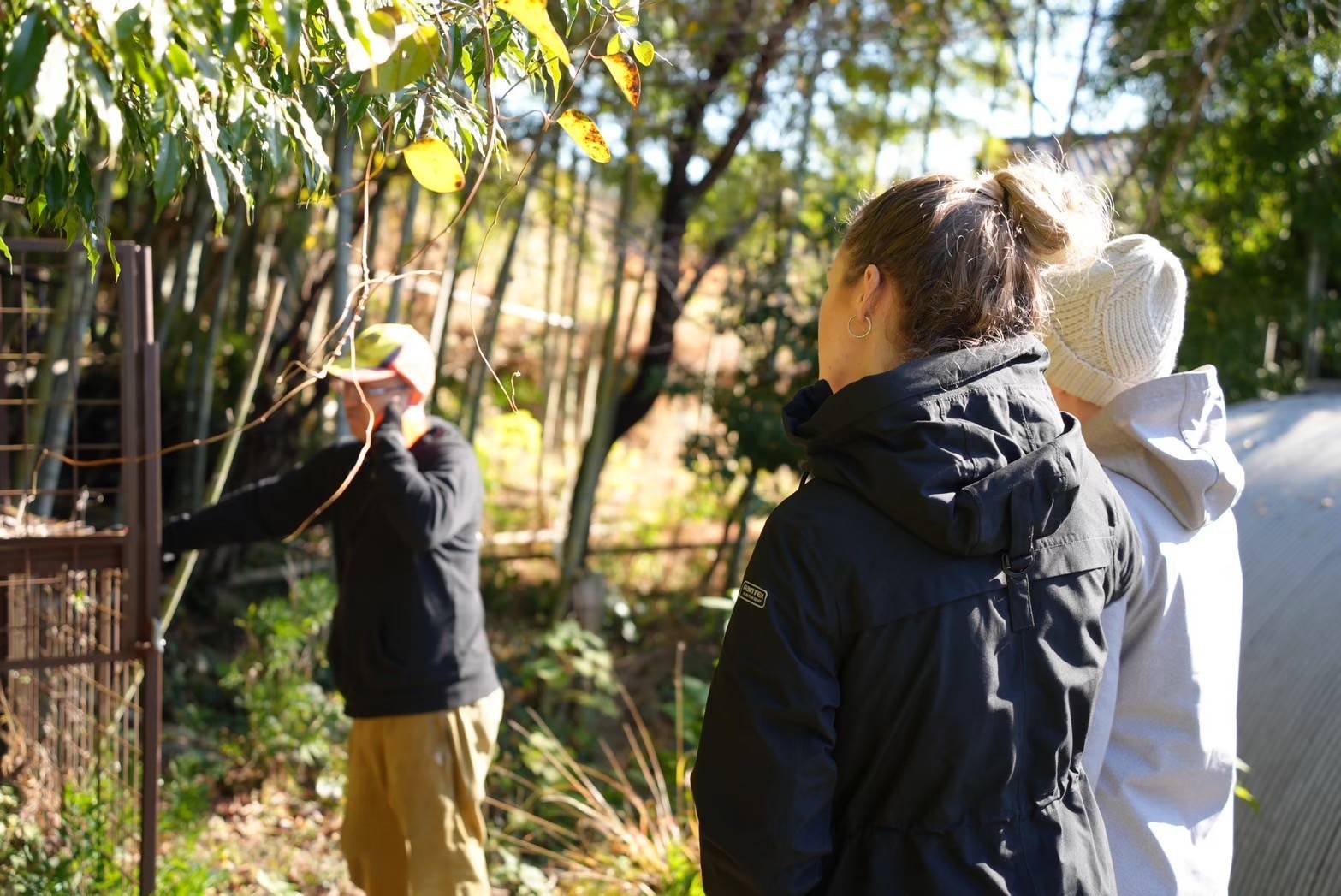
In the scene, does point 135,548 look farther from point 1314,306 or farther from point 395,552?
point 1314,306

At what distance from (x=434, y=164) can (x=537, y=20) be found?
26 centimetres

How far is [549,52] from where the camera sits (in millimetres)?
1395

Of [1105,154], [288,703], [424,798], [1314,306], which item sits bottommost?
[288,703]

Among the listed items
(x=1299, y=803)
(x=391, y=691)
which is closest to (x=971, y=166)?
(x=1299, y=803)

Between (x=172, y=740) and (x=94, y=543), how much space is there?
82.3 inches

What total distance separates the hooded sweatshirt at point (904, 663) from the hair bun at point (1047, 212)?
164mm

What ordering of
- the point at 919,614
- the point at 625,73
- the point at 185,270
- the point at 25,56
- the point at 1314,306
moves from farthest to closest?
the point at 1314,306, the point at 185,270, the point at 625,73, the point at 919,614, the point at 25,56

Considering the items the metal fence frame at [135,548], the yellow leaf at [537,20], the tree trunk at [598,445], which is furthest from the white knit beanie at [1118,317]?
the tree trunk at [598,445]

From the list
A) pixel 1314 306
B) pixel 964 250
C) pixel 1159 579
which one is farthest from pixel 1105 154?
pixel 964 250

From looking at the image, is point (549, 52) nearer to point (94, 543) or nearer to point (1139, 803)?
point (1139, 803)

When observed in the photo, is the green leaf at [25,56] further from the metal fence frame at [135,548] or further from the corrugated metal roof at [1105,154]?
the corrugated metal roof at [1105,154]

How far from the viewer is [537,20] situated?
1.33 metres

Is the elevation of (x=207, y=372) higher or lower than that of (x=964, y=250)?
lower

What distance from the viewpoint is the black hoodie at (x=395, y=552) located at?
2.84 metres
